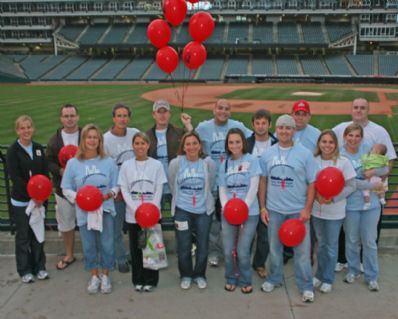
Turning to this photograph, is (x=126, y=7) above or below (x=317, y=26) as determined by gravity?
above

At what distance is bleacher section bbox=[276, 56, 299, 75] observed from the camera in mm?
49312

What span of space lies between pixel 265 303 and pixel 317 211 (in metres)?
1.13

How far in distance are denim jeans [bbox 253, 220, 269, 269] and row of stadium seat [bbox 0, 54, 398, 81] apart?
137ft

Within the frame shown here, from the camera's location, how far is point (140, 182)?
4723 millimetres

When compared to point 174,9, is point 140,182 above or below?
below

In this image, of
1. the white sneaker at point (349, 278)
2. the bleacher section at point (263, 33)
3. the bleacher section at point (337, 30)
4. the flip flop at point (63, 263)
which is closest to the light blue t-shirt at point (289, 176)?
the white sneaker at point (349, 278)

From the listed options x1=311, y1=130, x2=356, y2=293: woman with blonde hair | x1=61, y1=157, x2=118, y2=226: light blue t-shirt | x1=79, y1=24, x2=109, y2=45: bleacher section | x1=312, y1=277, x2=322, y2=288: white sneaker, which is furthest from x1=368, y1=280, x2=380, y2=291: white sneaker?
x1=79, y1=24, x2=109, y2=45: bleacher section

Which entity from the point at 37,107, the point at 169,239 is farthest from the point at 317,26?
the point at 169,239

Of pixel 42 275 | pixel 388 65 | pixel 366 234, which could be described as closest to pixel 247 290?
pixel 366 234

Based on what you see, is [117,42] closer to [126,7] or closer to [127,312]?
[126,7]

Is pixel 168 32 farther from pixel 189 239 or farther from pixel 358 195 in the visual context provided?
Answer: pixel 358 195

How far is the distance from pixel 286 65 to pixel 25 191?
5022 cm

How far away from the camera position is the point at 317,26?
60.2 meters

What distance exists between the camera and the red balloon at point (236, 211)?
436 centimetres
